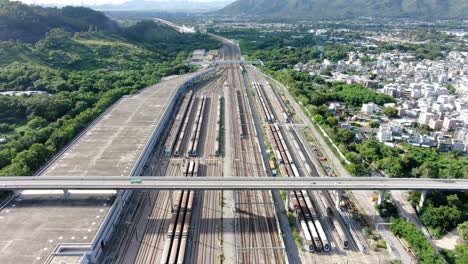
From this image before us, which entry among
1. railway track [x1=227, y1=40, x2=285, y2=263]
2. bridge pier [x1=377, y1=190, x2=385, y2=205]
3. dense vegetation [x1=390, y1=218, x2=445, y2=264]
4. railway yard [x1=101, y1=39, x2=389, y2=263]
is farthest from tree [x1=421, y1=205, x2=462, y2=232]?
railway track [x1=227, y1=40, x2=285, y2=263]

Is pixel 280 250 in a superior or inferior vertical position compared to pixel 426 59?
inferior

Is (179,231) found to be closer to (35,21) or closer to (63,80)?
(63,80)

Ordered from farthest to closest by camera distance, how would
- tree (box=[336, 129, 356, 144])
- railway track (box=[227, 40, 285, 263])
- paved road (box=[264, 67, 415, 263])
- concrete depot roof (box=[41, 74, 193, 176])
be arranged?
tree (box=[336, 129, 356, 144]) < concrete depot roof (box=[41, 74, 193, 176]) < railway track (box=[227, 40, 285, 263]) < paved road (box=[264, 67, 415, 263])

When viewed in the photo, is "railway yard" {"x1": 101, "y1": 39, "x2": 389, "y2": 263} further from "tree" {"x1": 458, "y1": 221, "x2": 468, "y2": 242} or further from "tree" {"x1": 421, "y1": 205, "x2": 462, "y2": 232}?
"tree" {"x1": 458, "y1": 221, "x2": 468, "y2": 242}

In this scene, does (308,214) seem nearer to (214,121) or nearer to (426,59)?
(214,121)

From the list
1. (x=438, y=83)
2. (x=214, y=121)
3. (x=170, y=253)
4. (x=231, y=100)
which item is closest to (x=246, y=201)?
(x=170, y=253)
